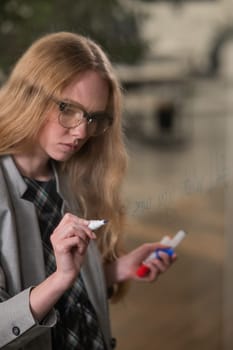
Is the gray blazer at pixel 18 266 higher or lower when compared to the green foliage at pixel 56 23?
lower

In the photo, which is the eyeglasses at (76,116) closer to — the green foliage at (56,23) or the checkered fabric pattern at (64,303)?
the checkered fabric pattern at (64,303)

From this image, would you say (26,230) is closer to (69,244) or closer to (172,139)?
(69,244)

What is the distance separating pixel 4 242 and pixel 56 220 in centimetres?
10

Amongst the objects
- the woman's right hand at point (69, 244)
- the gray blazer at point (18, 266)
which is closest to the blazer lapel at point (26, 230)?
the gray blazer at point (18, 266)

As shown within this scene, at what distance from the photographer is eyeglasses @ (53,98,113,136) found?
82 centimetres

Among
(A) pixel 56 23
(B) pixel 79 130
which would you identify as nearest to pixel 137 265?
(B) pixel 79 130

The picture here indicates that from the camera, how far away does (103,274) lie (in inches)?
37.6

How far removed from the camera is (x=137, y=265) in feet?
3.29

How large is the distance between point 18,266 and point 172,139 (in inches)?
55.2

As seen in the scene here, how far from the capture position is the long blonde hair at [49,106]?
2.67 feet

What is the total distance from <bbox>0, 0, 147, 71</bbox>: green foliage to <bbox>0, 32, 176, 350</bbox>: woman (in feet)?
0.72

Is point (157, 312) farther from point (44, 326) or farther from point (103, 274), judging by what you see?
point (44, 326)

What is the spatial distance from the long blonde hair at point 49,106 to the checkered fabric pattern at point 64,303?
0.05 metres

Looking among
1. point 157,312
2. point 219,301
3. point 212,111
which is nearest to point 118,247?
point 157,312
